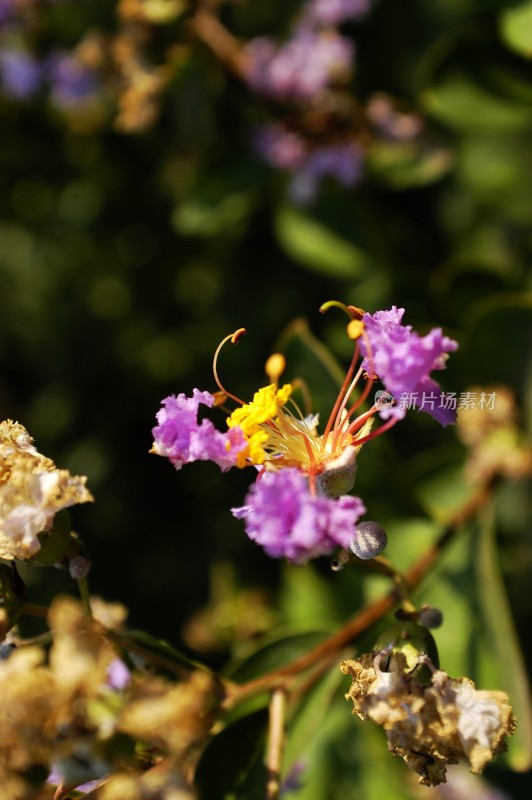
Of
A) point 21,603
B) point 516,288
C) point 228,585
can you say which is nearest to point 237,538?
point 228,585

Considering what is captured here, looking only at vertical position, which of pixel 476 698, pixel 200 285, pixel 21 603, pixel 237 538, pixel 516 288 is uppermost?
pixel 21 603

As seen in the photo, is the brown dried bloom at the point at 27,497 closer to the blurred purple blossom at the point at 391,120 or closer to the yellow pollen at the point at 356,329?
the yellow pollen at the point at 356,329

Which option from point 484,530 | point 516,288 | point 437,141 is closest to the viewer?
point 484,530

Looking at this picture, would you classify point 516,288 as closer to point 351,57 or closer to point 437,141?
point 437,141

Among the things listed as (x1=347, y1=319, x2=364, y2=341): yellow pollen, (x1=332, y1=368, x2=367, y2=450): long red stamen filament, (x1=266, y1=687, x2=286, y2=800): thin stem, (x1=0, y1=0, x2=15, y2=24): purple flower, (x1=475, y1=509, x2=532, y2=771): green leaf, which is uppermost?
(x1=0, y1=0, x2=15, y2=24): purple flower

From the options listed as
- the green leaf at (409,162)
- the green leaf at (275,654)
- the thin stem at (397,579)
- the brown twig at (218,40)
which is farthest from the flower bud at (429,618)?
the brown twig at (218,40)

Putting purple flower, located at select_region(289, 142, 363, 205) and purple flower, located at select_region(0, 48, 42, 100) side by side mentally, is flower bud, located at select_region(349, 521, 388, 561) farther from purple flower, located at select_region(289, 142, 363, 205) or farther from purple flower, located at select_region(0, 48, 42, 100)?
purple flower, located at select_region(0, 48, 42, 100)

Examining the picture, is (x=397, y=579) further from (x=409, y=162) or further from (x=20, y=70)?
(x=20, y=70)

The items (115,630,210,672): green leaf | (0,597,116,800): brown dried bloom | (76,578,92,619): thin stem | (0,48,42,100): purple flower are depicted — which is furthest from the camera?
(0,48,42,100): purple flower

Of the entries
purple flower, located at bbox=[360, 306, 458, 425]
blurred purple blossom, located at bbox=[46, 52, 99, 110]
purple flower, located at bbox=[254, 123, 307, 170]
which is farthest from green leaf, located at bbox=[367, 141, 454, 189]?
purple flower, located at bbox=[360, 306, 458, 425]
